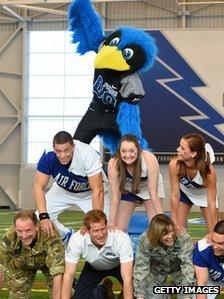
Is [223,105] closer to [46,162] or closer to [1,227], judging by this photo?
[1,227]

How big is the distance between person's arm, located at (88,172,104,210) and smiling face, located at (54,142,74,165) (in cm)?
22

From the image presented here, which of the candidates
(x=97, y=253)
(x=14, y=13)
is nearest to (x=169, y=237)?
(x=97, y=253)

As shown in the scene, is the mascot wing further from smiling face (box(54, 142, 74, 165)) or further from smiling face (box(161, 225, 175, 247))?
smiling face (box(161, 225, 175, 247))

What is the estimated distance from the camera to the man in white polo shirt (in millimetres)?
4094

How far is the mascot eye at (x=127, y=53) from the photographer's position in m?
6.26

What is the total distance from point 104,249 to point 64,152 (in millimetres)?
766

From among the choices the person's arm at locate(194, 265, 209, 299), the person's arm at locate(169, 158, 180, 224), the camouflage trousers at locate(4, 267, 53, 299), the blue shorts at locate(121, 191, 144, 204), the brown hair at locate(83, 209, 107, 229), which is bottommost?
the camouflage trousers at locate(4, 267, 53, 299)

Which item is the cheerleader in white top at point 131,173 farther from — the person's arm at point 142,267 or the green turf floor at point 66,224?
the green turf floor at point 66,224

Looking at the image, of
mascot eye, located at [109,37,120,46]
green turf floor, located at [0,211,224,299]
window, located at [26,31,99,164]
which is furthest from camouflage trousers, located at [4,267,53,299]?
window, located at [26,31,99,164]

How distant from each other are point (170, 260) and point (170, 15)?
38.6ft

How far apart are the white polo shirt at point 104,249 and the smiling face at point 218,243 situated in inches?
21.0

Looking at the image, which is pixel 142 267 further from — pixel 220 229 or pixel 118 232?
pixel 220 229

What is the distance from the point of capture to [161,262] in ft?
13.9

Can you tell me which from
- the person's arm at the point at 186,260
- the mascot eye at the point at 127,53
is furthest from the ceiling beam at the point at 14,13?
the person's arm at the point at 186,260
